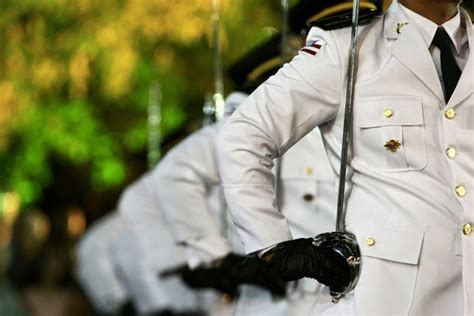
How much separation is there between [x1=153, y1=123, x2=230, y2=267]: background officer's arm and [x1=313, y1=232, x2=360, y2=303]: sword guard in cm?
291

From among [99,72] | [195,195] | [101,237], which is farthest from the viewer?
[99,72]

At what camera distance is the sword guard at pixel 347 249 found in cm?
433

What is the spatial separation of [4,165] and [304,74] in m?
14.0

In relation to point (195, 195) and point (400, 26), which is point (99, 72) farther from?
point (400, 26)

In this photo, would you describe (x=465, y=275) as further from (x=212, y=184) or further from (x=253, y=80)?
(x=212, y=184)

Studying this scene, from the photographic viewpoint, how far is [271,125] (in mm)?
4426

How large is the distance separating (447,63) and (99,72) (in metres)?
12.2

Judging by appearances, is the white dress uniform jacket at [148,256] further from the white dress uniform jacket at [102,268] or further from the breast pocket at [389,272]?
the breast pocket at [389,272]

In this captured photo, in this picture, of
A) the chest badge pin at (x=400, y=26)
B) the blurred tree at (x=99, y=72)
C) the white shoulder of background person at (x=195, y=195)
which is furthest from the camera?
the blurred tree at (x=99, y=72)

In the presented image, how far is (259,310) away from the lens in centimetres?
679

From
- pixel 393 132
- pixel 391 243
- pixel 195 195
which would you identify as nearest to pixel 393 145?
pixel 393 132

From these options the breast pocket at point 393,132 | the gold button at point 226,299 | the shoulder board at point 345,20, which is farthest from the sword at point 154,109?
the breast pocket at point 393,132

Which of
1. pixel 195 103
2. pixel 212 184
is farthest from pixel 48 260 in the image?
pixel 212 184

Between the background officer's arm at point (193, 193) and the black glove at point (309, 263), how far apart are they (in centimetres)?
290
